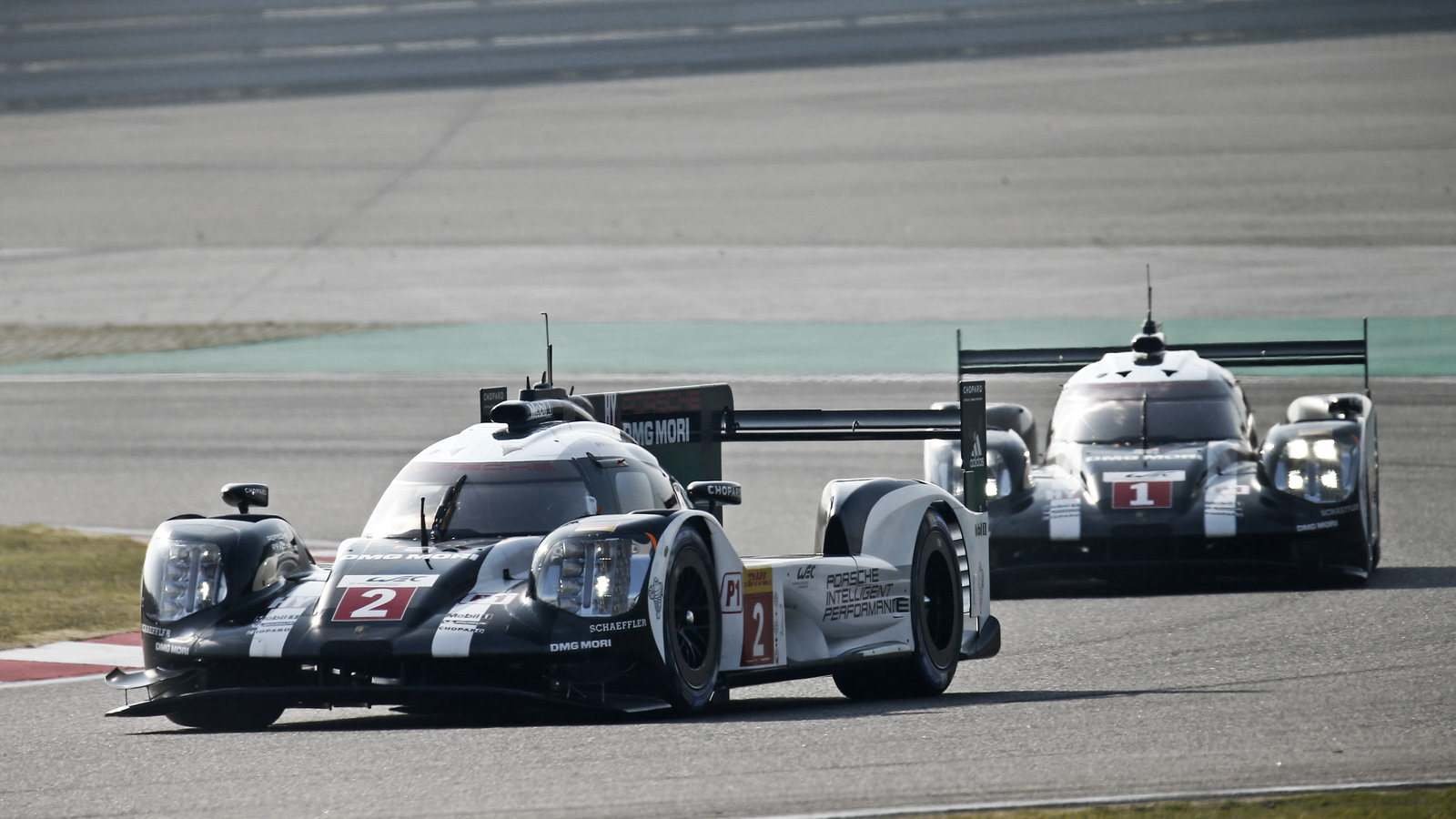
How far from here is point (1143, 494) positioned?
14.8 meters

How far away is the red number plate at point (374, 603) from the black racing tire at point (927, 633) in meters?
2.30

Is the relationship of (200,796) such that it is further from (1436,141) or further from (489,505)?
(1436,141)

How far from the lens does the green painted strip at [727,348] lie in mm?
26812

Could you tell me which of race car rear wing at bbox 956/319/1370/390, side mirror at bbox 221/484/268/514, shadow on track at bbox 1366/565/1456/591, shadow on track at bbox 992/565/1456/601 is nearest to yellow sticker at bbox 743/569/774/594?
side mirror at bbox 221/484/268/514

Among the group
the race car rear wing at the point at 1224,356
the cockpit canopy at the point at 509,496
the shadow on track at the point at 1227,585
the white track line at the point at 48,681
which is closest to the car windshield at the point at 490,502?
the cockpit canopy at the point at 509,496

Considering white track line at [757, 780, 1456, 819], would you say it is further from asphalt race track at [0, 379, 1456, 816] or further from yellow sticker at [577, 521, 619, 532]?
yellow sticker at [577, 521, 619, 532]

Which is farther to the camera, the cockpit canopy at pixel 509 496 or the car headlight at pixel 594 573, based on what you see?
the cockpit canopy at pixel 509 496

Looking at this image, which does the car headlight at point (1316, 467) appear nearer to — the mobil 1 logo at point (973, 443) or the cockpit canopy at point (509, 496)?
the mobil 1 logo at point (973, 443)

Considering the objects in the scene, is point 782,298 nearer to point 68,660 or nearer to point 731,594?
point 68,660

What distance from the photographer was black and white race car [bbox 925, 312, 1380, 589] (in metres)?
14.5

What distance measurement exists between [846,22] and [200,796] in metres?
47.0

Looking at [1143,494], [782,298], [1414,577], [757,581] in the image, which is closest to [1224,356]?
[1143,494]

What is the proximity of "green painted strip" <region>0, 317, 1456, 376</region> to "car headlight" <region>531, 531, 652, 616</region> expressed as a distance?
1720cm

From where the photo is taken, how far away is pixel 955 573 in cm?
1109
